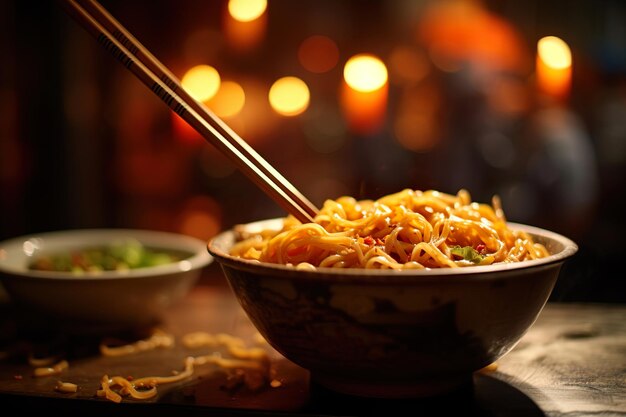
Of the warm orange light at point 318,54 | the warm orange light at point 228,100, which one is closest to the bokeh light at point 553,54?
the warm orange light at point 318,54

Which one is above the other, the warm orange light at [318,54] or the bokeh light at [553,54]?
the warm orange light at [318,54]

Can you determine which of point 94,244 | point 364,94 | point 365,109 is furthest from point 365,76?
point 94,244

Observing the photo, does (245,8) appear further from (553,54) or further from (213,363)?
(213,363)

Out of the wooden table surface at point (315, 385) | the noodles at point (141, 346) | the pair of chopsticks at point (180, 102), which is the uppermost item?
the pair of chopsticks at point (180, 102)

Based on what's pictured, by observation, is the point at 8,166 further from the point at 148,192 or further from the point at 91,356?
the point at 91,356

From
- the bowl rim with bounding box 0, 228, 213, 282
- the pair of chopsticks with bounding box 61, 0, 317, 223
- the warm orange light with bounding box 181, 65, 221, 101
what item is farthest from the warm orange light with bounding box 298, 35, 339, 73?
the pair of chopsticks with bounding box 61, 0, 317, 223

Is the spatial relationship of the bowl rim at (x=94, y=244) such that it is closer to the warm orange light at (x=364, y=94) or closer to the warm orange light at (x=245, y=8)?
the warm orange light at (x=364, y=94)

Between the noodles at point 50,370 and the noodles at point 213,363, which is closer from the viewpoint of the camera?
the noodles at point 213,363
